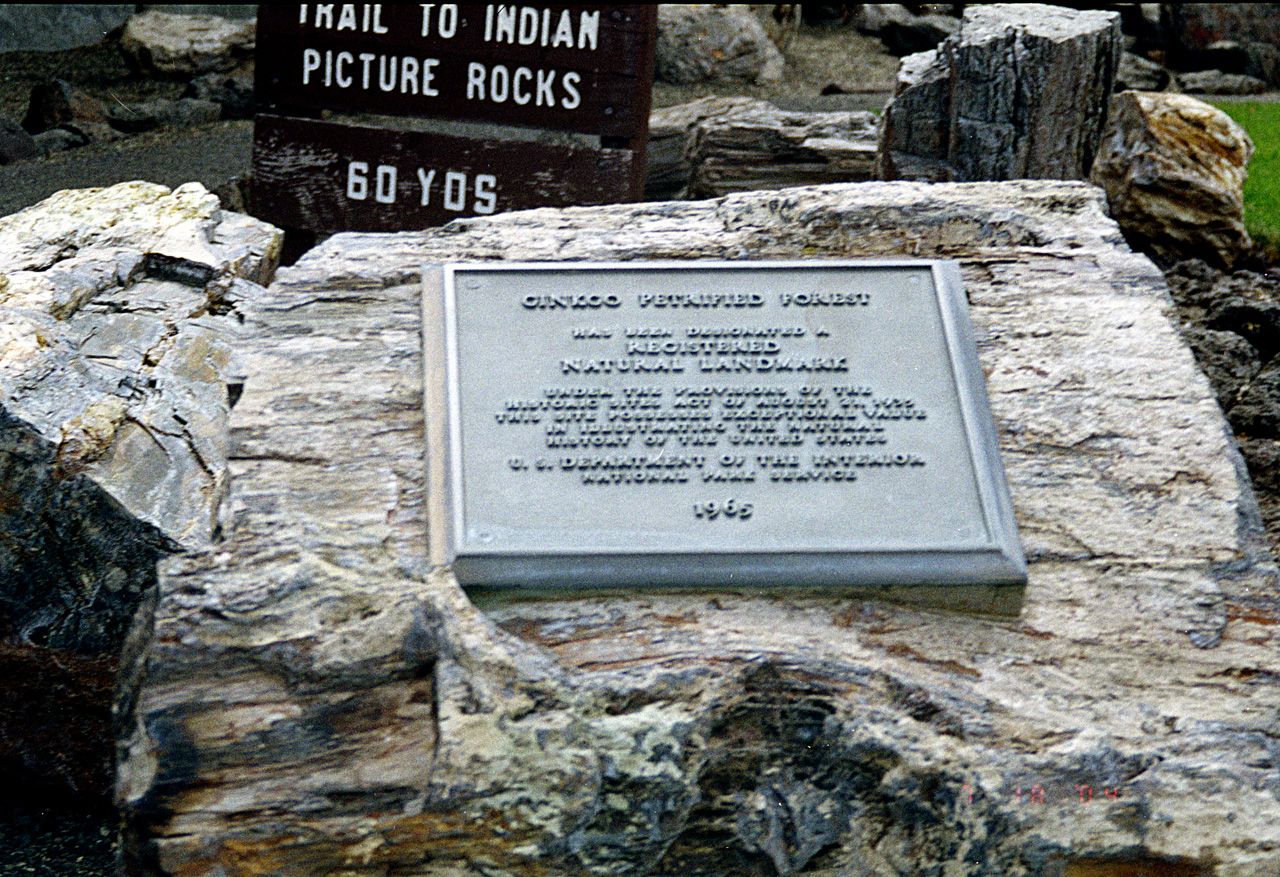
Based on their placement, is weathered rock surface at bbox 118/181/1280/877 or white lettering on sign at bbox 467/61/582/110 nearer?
weathered rock surface at bbox 118/181/1280/877

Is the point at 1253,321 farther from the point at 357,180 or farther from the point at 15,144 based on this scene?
the point at 15,144

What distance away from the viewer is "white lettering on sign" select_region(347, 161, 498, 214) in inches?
185

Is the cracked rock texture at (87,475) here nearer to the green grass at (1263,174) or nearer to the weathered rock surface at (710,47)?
the green grass at (1263,174)

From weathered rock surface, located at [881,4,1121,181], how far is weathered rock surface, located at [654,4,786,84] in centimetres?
535

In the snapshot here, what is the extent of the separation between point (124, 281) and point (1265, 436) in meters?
3.43

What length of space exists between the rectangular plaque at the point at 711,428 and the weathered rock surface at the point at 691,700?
0.10 meters

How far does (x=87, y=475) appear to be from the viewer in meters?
2.68

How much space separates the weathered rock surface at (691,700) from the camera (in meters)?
1.99

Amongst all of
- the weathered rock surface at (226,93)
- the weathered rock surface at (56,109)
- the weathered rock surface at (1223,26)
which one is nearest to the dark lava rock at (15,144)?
the weathered rock surface at (56,109)

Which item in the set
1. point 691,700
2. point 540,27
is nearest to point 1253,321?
point 540,27

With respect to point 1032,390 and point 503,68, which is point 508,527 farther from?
point 503,68

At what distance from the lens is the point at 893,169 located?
4.46 m

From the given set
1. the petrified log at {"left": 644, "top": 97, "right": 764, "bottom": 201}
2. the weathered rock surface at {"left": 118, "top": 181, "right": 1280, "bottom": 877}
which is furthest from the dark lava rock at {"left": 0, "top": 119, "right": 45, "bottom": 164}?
the weathered rock surface at {"left": 118, "top": 181, "right": 1280, "bottom": 877}

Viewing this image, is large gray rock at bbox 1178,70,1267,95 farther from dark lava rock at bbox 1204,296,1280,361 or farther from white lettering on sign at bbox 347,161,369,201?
white lettering on sign at bbox 347,161,369,201
